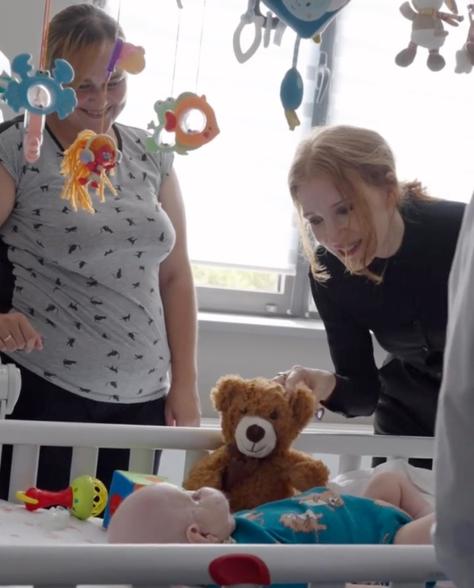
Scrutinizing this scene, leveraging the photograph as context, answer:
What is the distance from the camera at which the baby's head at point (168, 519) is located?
1121 millimetres

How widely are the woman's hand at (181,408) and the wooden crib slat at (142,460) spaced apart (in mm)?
150

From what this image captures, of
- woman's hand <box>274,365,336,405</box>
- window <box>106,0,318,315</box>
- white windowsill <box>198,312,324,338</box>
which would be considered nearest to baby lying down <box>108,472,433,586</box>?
woman's hand <box>274,365,336,405</box>

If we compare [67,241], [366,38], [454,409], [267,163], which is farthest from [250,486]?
[366,38]

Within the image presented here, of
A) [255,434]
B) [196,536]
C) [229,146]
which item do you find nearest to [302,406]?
[255,434]

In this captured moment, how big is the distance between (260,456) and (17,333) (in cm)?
35

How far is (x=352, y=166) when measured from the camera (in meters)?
1.37

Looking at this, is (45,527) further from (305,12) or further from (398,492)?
(305,12)

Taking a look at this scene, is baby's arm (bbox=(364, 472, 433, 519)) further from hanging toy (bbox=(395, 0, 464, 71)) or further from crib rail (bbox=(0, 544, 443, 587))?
hanging toy (bbox=(395, 0, 464, 71))

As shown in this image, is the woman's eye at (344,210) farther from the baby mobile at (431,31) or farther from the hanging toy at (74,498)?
the hanging toy at (74,498)

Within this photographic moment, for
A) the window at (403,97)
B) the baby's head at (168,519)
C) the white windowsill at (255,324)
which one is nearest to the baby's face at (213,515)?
the baby's head at (168,519)

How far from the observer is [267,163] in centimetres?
239

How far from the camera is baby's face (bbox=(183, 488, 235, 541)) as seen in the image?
113cm

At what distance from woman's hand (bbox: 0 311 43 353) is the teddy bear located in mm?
268

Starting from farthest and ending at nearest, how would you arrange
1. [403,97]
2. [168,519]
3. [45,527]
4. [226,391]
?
[403,97]
[226,391]
[45,527]
[168,519]
